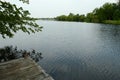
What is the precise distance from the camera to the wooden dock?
359 inches

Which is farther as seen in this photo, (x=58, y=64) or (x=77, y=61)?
(x=77, y=61)

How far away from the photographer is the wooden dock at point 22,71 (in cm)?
912

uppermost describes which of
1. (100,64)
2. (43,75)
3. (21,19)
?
(21,19)

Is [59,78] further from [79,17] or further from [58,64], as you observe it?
[79,17]

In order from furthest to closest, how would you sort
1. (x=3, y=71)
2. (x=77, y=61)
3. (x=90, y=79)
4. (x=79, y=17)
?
(x=79, y=17)
(x=77, y=61)
(x=90, y=79)
(x=3, y=71)

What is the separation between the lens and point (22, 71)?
9.93m

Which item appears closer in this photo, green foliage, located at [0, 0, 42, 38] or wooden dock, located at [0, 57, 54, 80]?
wooden dock, located at [0, 57, 54, 80]

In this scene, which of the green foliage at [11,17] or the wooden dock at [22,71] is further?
the green foliage at [11,17]

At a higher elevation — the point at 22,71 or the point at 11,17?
the point at 11,17

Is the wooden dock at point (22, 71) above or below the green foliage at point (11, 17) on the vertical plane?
below

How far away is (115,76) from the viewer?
43.5ft

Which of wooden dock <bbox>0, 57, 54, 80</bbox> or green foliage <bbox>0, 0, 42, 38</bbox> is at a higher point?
green foliage <bbox>0, 0, 42, 38</bbox>

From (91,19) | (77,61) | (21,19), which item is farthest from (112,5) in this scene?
(21,19)

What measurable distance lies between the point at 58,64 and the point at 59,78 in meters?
3.61
